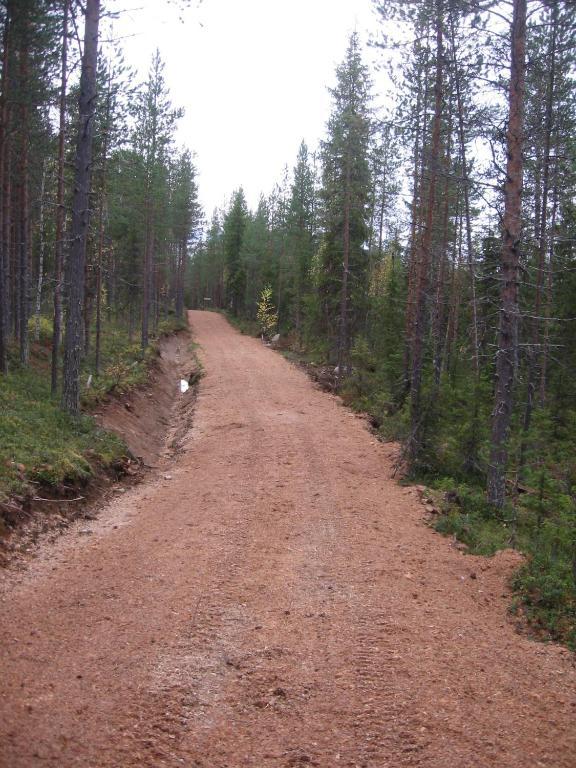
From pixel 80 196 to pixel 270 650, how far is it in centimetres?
1004

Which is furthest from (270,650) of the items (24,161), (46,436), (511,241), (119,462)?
(24,161)

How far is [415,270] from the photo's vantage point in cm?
1861

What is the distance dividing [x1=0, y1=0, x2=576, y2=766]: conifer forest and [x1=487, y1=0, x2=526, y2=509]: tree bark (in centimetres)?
3

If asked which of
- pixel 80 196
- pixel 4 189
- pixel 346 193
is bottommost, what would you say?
pixel 80 196

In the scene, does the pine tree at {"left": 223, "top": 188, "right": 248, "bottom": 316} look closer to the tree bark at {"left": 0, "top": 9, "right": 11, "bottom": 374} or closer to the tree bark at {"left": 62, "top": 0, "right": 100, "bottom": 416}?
the tree bark at {"left": 0, "top": 9, "right": 11, "bottom": 374}

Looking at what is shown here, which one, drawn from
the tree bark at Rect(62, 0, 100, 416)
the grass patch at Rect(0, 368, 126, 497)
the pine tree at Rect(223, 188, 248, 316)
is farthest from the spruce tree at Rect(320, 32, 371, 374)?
the pine tree at Rect(223, 188, 248, 316)

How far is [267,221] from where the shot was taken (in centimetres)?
5500

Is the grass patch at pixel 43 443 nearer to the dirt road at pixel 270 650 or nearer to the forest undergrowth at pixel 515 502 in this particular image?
the dirt road at pixel 270 650

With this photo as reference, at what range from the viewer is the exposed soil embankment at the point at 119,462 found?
24.0 feet

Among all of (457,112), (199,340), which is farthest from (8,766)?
(199,340)

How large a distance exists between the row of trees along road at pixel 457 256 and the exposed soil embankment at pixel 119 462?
587 centimetres

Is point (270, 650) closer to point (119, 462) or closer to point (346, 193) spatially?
point (119, 462)

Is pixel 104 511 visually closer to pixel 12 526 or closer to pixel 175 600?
pixel 12 526

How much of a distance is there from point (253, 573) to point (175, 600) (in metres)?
1.08
